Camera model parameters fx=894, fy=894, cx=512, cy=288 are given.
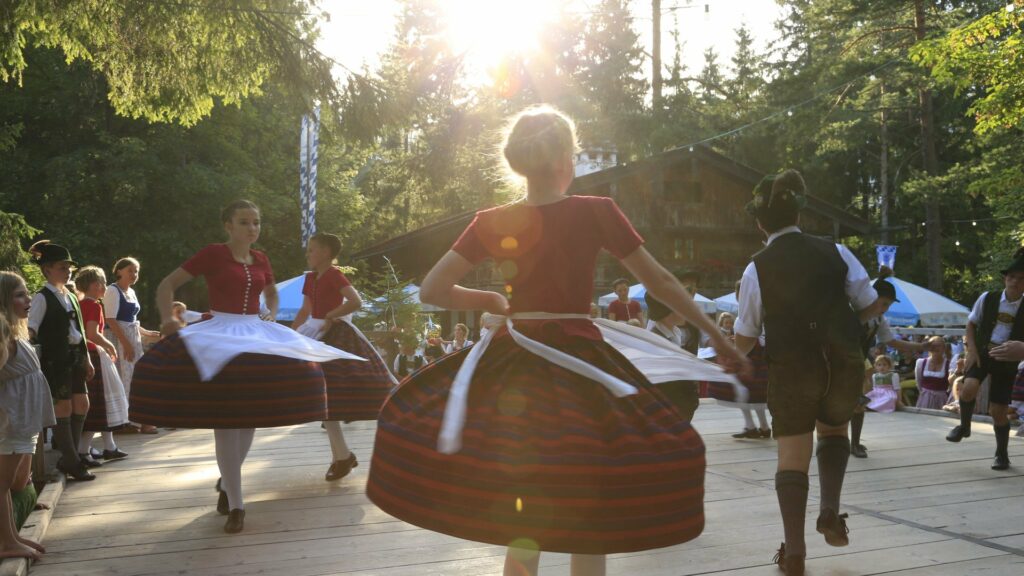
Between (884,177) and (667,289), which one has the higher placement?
(884,177)

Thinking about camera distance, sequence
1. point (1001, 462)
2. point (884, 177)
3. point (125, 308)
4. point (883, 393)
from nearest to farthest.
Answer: point (1001, 462)
point (125, 308)
point (883, 393)
point (884, 177)

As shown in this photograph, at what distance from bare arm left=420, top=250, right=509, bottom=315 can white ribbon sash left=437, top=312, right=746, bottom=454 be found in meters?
0.08

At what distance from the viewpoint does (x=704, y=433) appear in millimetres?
9250

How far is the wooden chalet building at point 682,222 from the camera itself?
25.8m

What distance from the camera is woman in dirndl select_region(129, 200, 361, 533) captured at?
4.95 meters

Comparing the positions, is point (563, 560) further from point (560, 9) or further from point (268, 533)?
point (560, 9)

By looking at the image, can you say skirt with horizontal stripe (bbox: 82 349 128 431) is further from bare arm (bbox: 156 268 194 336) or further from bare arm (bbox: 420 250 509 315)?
bare arm (bbox: 420 250 509 315)

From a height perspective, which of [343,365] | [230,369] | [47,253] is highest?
[47,253]

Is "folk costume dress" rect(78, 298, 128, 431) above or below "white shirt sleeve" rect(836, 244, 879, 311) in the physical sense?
below

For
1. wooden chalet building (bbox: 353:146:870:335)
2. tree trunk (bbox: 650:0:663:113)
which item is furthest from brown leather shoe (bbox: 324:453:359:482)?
tree trunk (bbox: 650:0:663:113)

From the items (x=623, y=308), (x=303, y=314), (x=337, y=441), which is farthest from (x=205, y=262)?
(x=623, y=308)

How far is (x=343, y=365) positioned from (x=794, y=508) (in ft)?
11.2

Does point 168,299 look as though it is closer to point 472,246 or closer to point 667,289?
point 472,246

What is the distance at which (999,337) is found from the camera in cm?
687
